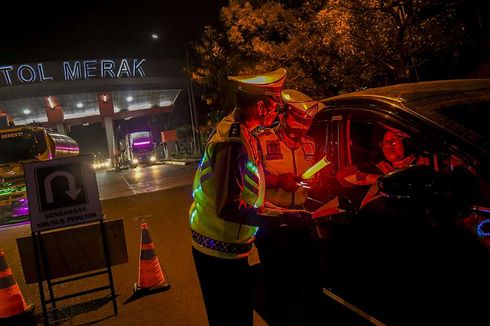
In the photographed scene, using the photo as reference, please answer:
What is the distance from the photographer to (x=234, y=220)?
2.08 meters

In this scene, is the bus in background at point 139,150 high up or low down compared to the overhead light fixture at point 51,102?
down

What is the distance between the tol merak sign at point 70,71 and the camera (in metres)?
32.3

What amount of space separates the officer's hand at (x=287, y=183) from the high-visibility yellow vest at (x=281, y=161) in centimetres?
2

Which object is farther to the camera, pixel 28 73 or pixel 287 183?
pixel 28 73

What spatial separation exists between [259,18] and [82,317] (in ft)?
30.8

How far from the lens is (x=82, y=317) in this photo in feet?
15.2

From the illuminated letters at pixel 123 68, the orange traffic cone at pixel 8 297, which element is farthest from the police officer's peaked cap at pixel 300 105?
the illuminated letters at pixel 123 68

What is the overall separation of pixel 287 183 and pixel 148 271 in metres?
2.73

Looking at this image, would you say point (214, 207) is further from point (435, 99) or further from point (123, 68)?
point (123, 68)

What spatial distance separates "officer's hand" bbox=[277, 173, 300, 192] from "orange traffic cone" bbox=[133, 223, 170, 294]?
2.55 m

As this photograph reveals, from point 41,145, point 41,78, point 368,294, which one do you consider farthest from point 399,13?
point 41,78

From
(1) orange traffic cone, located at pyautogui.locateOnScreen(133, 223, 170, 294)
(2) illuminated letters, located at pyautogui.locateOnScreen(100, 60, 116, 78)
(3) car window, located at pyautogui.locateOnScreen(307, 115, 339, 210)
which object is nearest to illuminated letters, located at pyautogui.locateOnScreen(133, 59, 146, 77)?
(2) illuminated letters, located at pyautogui.locateOnScreen(100, 60, 116, 78)

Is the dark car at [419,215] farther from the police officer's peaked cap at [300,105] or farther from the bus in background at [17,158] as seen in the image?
the bus in background at [17,158]

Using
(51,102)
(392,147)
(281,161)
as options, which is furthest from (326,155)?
(51,102)
